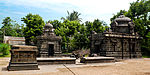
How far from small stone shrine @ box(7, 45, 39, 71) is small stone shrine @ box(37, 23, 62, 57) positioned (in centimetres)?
1050

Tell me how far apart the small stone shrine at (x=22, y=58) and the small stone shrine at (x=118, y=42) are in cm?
1106

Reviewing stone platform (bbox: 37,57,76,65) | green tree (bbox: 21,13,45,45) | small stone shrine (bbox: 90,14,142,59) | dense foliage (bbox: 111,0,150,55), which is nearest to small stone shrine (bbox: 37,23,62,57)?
small stone shrine (bbox: 90,14,142,59)

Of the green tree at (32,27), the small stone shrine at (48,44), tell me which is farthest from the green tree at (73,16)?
the small stone shrine at (48,44)

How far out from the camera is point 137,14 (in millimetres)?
33312

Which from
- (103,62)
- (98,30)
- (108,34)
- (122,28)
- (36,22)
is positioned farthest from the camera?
(36,22)

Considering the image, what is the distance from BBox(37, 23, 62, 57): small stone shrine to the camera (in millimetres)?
20281

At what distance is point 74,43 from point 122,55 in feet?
55.8

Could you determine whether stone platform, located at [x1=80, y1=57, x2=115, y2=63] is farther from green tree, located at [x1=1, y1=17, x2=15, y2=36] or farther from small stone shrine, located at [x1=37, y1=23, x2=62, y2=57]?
green tree, located at [x1=1, y1=17, x2=15, y2=36]

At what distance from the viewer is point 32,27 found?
121 ft

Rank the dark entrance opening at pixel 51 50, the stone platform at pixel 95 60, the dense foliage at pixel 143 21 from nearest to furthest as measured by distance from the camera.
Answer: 1. the stone platform at pixel 95 60
2. the dark entrance opening at pixel 51 50
3. the dense foliage at pixel 143 21

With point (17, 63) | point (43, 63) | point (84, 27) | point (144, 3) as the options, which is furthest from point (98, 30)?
point (17, 63)

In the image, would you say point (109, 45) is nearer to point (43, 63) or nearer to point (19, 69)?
point (43, 63)

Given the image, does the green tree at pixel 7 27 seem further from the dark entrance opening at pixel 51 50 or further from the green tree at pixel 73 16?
the dark entrance opening at pixel 51 50

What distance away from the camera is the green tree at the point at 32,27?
117 ft
